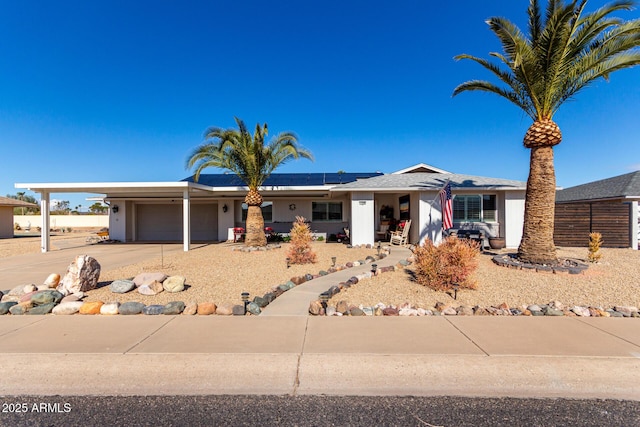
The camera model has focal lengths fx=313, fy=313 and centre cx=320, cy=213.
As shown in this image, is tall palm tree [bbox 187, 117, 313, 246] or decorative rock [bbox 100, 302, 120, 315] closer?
decorative rock [bbox 100, 302, 120, 315]

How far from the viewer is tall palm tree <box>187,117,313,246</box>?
540 inches

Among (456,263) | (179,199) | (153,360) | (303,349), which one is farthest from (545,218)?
(179,199)

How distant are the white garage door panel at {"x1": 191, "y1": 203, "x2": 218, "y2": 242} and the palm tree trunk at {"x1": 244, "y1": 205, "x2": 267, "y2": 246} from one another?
690 cm

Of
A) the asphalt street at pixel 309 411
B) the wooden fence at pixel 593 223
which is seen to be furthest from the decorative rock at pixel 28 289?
the wooden fence at pixel 593 223

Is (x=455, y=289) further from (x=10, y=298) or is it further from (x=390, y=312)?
(x=10, y=298)

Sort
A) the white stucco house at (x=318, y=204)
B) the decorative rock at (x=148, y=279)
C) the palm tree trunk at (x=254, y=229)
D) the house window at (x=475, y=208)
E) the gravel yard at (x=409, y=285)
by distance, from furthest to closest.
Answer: the house window at (x=475, y=208)
the palm tree trunk at (x=254, y=229)
the white stucco house at (x=318, y=204)
the decorative rock at (x=148, y=279)
the gravel yard at (x=409, y=285)

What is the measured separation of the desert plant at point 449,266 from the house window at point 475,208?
28.0 ft

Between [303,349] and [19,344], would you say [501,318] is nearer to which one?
[303,349]

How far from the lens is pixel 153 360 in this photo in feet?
12.0

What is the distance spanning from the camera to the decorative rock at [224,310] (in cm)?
533

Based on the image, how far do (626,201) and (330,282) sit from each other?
15458 mm

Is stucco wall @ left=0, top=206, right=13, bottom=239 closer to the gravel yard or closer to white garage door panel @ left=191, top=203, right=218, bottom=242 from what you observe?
white garage door panel @ left=191, top=203, right=218, bottom=242

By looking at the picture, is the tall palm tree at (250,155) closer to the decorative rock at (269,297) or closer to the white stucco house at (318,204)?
the white stucco house at (318,204)

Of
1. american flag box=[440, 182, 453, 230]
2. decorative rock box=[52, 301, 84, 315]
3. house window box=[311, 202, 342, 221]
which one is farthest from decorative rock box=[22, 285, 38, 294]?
house window box=[311, 202, 342, 221]
